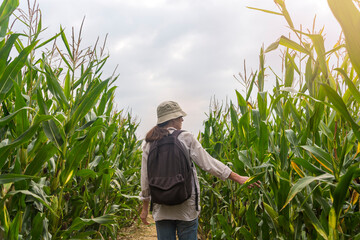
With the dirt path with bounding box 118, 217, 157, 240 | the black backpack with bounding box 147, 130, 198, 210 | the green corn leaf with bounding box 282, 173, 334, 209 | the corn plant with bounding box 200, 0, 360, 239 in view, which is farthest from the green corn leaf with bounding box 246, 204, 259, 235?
the dirt path with bounding box 118, 217, 157, 240

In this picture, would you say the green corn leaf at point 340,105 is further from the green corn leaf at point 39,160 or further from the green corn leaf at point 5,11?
the green corn leaf at point 5,11

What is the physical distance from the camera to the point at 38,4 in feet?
6.88

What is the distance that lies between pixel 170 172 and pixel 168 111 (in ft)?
1.52

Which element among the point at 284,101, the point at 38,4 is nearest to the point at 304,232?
the point at 284,101

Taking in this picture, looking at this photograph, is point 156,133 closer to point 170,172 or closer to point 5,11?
point 170,172

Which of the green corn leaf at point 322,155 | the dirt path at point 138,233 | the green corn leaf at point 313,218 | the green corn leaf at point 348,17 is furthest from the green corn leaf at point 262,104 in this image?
the dirt path at point 138,233

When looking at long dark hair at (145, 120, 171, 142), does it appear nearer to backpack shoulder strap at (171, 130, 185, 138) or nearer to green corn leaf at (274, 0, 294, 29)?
backpack shoulder strap at (171, 130, 185, 138)

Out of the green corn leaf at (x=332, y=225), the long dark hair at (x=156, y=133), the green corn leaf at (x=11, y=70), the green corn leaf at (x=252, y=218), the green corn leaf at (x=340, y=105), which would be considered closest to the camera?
the green corn leaf at (x=340, y=105)

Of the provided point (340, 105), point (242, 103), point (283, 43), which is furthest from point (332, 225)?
point (242, 103)

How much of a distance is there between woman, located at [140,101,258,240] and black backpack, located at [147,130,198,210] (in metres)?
0.06

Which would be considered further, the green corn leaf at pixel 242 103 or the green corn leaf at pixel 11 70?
the green corn leaf at pixel 242 103

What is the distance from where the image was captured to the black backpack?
90.6 inches

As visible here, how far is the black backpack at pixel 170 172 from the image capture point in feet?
7.55

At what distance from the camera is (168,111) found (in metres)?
2.50
